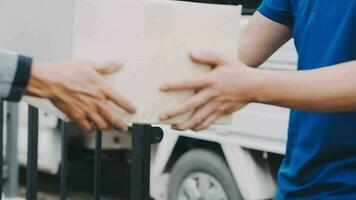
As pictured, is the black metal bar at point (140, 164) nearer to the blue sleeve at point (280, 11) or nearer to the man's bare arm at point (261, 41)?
the man's bare arm at point (261, 41)

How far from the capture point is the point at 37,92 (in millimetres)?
1815

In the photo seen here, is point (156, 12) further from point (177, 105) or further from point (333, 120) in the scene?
point (333, 120)

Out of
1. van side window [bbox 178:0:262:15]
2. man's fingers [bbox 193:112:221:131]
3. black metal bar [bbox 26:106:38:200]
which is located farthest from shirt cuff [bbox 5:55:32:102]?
van side window [bbox 178:0:262:15]

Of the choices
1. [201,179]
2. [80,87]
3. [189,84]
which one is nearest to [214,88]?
[189,84]

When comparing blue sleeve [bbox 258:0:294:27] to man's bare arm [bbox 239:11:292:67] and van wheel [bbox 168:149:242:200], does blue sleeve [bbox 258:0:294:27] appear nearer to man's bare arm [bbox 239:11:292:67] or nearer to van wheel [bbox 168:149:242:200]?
man's bare arm [bbox 239:11:292:67]

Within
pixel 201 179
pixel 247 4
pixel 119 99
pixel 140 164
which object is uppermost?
pixel 119 99

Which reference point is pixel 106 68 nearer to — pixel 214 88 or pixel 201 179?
pixel 214 88

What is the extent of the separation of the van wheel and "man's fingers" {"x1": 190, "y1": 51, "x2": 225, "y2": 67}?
3.06 meters

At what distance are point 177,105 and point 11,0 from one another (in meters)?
0.61

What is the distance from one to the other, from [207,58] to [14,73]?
430mm

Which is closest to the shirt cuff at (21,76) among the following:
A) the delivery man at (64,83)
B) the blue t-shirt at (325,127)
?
the delivery man at (64,83)

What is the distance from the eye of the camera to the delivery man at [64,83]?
5.91 ft

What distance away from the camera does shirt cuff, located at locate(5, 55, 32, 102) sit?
70.6 inches

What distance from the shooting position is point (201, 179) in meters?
5.10
